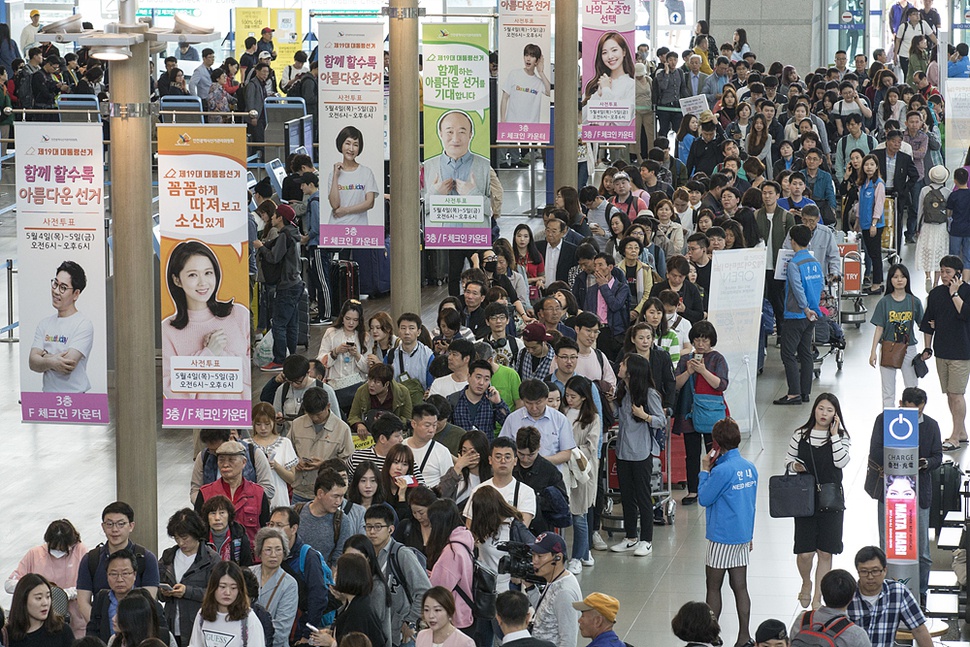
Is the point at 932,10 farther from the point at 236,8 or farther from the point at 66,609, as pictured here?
the point at 66,609

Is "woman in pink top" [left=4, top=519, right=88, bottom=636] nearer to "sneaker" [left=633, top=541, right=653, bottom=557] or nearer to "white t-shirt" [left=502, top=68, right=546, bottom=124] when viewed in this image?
"sneaker" [left=633, top=541, right=653, bottom=557]

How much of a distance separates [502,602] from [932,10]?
2985 centimetres

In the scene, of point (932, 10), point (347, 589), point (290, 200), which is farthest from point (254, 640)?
point (932, 10)

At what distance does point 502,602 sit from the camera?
7211 millimetres

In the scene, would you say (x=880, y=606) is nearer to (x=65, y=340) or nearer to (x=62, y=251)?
(x=65, y=340)

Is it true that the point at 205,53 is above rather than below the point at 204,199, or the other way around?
above

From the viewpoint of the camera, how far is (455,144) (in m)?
13.7

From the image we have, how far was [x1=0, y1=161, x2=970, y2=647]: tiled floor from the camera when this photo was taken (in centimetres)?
1048

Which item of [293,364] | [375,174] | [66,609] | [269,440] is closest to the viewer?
[66,609]

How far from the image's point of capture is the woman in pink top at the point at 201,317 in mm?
8758

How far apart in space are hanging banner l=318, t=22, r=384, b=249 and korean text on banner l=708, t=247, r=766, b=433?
279 cm

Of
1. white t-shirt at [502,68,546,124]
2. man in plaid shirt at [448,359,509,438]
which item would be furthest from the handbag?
white t-shirt at [502,68,546,124]

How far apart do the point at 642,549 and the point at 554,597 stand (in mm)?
3597

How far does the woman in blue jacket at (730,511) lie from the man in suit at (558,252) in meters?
5.35
